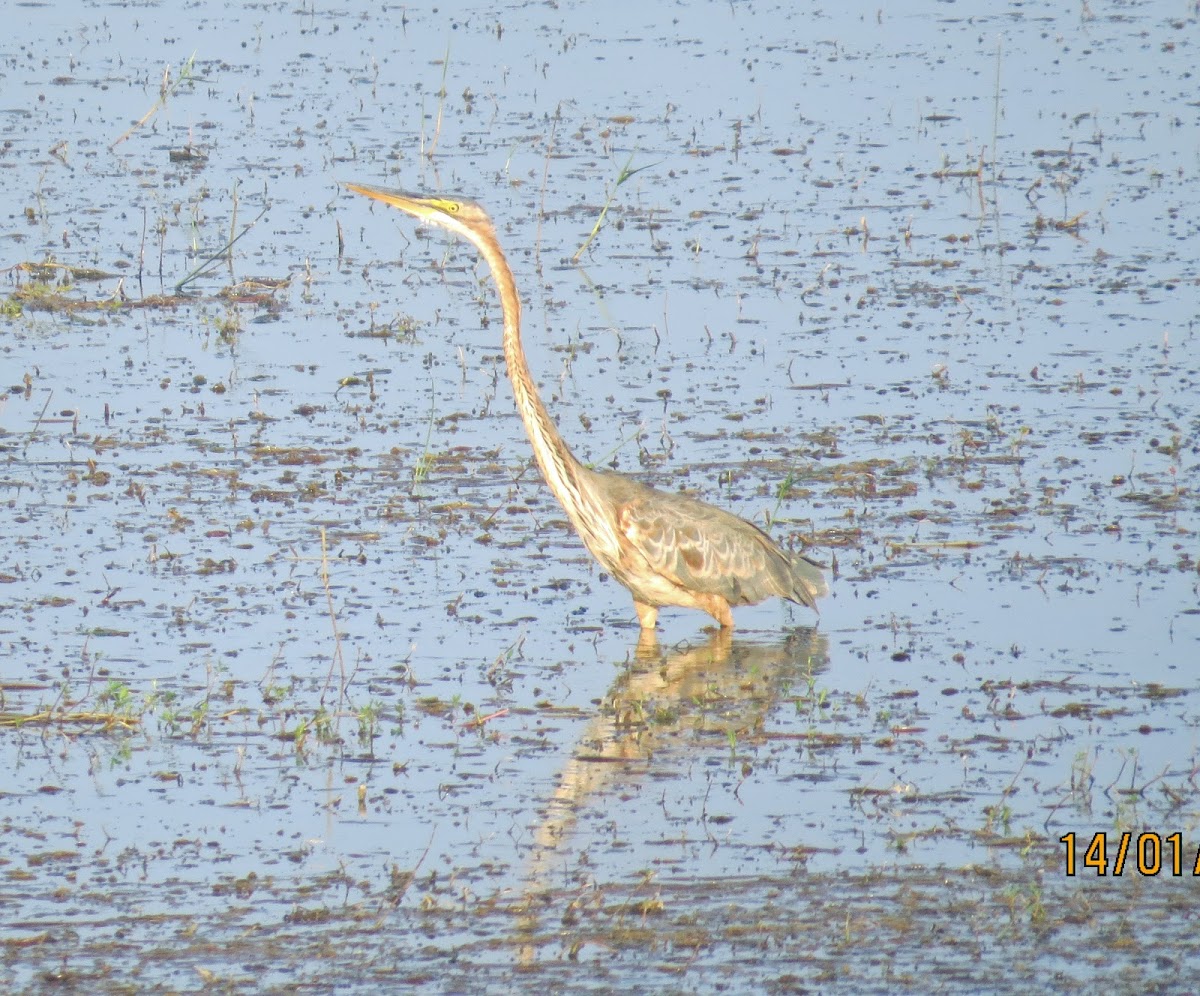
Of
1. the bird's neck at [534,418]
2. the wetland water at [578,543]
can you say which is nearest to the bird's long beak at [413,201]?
the bird's neck at [534,418]

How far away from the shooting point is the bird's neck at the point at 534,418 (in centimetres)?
925

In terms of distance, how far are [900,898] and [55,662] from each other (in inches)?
153

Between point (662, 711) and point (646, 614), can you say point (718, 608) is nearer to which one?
point (646, 614)

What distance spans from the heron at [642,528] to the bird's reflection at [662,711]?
0.22 meters

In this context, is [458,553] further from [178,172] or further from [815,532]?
[178,172]

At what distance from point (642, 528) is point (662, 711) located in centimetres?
108

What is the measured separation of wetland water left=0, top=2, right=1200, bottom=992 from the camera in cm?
659

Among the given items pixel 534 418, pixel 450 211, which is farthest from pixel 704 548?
pixel 450 211

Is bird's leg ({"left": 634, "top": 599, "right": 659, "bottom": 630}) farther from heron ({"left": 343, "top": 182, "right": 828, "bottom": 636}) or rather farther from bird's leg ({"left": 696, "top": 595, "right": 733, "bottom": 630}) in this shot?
bird's leg ({"left": 696, "top": 595, "right": 733, "bottom": 630})

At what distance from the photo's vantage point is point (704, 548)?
31.0 feet

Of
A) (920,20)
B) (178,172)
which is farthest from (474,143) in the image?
(920,20)
